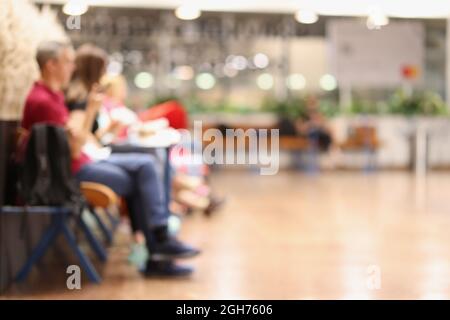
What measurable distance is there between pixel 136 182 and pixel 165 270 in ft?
1.44

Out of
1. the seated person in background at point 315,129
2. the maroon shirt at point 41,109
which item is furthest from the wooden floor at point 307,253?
the seated person in background at point 315,129

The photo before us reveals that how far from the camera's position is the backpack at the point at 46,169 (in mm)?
2987

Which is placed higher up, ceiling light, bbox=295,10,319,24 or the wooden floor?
ceiling light, bbox=295,10,319,24

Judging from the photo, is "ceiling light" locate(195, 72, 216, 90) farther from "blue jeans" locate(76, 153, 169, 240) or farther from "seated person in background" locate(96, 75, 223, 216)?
"blue jeans" locate(76, 153, 169, 240)

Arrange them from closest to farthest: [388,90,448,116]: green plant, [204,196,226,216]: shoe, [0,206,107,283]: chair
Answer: [0,206,107,283]: chair
[204,196,226,216]: shoe
[388,90,448,116]: green plant

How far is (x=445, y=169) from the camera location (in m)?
12.1

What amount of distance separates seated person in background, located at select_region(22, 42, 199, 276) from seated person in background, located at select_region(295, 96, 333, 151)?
7.72m

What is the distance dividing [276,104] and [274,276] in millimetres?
9144

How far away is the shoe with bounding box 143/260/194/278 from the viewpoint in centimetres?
342

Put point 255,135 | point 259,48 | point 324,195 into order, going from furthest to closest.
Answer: point 259,48, point 255,135, point 324,195

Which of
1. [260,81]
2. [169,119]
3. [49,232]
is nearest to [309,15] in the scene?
[169,119]

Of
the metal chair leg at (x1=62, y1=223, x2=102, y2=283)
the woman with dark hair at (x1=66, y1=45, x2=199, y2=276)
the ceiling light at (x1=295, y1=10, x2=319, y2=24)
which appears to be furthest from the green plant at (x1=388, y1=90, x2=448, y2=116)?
the metal chair leg at (x1=62, y1=223, x2=102, y2=283)
